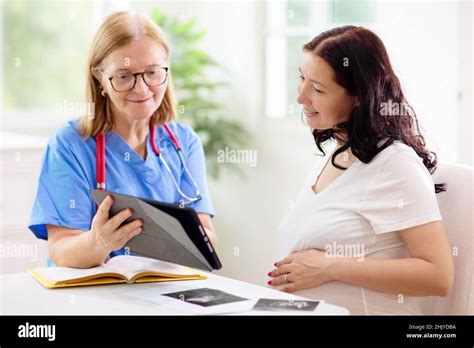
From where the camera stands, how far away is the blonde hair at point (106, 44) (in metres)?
1.98

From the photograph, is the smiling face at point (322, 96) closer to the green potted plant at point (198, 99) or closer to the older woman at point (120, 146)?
the older woman at point (120, 146)

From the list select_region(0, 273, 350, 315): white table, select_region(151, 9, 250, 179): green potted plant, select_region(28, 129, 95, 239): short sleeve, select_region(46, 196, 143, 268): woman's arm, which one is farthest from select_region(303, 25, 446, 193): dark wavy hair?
select_region(151, 9, 250, 179): green potted plant

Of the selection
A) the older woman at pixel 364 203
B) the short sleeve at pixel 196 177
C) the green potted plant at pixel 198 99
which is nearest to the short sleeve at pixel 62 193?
the short sleeve at pixel 196 177

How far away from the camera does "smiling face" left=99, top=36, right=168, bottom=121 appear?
6.47ft

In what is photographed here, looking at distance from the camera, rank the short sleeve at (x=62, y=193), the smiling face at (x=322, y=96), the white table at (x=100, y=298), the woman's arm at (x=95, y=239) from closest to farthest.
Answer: the white table at (x=100, y=298), the woman's arm at (x=95, y=239), the smiling face at (x=322, y=96), the short sleeve at (x=62, y=193)

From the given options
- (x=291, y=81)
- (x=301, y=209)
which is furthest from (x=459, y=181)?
(x=291, y=81)

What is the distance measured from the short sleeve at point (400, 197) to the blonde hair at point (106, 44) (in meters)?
0.74

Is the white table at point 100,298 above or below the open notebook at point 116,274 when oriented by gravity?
below

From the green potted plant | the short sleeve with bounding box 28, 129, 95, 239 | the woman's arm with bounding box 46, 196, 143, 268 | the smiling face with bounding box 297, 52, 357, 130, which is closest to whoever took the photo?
the woman's arm with bounding box 46, 196, 143, 268

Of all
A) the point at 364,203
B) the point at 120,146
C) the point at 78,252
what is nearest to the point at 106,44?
the point at 120,146

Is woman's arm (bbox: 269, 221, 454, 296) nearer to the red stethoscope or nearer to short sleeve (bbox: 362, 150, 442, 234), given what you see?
short sleeve (bbox: 362, 150, 442, 234)

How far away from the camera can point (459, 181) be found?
173 cm
